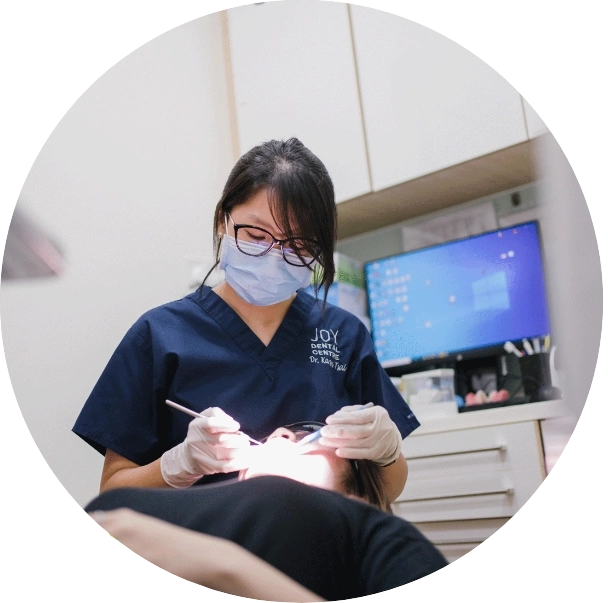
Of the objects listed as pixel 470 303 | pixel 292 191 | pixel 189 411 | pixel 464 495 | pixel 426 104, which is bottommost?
pixel 464 495

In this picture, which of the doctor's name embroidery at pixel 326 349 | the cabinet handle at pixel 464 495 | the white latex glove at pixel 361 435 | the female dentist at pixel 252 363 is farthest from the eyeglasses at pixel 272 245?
the cabinet handle at pixel 464 495

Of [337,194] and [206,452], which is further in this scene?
[337,194]

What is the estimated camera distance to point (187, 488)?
0.97 meters

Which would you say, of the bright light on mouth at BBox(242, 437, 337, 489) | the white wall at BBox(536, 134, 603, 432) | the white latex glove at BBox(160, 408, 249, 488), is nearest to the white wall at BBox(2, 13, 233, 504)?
the white latex glove at BBox(160, 408, 249, 488)

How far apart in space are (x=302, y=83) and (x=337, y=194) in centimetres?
21

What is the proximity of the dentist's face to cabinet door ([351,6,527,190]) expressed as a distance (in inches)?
16.0

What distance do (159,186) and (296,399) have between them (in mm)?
382

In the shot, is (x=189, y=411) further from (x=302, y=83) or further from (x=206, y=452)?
(x=302, y=83)

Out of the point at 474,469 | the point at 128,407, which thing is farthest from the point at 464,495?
the point at 128,407

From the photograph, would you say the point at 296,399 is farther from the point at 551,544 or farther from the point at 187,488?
the point at 551,544

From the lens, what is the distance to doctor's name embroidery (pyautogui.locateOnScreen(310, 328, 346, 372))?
3.44 ft

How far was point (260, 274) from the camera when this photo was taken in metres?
1.04

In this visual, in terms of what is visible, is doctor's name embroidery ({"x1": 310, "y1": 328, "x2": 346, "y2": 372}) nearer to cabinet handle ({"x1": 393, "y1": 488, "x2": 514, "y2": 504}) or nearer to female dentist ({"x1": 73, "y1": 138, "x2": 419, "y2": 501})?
female dentist ({"x1": 73, "y1": 138, "x2": 419, "y2": 501})

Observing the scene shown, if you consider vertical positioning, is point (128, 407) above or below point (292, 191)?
below
